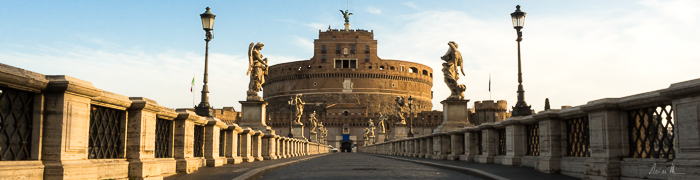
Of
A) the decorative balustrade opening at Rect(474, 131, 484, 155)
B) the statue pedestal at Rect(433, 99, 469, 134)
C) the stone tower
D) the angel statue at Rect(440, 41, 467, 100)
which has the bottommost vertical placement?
the decorative balustrade opening at Rect(474, 131, 484, 155)

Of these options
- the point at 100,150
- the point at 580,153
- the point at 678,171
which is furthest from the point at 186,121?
the point at 678,171

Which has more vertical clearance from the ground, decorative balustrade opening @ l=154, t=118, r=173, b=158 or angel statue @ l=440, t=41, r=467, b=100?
angel statue @ l=440, t=41, r=467, b=100

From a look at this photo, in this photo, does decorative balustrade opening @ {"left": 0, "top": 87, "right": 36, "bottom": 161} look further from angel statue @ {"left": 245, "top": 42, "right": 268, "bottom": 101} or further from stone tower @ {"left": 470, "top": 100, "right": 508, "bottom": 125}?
stone tower @ {"left": 470, "top": 100, "right": 508, "bottom": 125}

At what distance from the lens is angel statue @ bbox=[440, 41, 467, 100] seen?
Result: 21.8 m

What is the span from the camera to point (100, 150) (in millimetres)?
7824

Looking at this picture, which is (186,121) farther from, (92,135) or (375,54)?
(375,54)

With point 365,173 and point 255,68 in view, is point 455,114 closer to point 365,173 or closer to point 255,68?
point 255,68

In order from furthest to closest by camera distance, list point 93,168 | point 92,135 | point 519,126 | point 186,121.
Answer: point 519,126
point 186,121
point 92,135
point 93,168

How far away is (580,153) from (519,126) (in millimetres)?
2985

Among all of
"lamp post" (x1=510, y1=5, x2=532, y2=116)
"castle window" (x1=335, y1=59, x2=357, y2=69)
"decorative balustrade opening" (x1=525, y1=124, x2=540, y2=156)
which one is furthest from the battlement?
"decorative balustrade opening" (x1=525, y1=124, x2=540, y2=156)

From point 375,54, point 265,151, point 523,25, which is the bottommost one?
point 265,151

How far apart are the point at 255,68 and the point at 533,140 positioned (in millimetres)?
13118

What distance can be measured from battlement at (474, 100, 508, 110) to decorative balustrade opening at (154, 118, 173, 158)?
334 feet

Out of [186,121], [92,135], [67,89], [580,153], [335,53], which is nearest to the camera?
[67,89]
